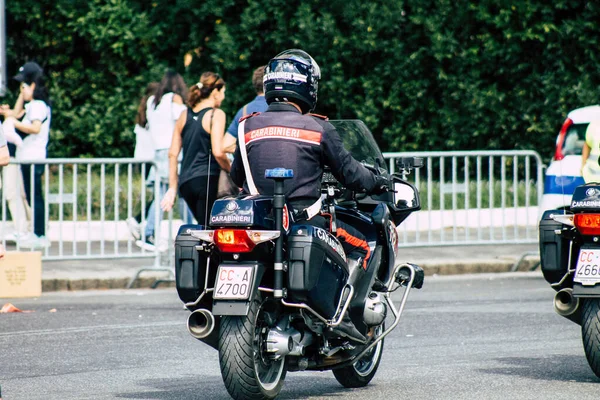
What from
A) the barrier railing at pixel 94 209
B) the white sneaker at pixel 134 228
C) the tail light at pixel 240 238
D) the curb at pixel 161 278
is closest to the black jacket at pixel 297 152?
the tail light at pixel 240 238

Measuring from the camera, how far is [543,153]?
19750 mm

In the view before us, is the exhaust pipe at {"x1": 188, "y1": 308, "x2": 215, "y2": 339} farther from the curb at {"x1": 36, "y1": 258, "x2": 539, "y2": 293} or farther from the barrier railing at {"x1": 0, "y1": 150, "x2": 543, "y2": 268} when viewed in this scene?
the barrier railing at {"x1": 0, "y1": 150, "x2": 543, "y2": 268}

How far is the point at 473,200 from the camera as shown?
49.0 ft

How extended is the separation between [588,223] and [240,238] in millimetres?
2099

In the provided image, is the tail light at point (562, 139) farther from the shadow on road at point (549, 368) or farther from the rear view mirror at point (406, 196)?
the rear view mirror at point (406, 196)

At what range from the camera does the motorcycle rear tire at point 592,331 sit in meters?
7.04

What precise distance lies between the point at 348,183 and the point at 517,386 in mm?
1499

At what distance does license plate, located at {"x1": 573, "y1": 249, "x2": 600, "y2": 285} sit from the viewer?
7.11 metres

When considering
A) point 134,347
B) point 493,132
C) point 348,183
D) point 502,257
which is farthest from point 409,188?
point 493,132

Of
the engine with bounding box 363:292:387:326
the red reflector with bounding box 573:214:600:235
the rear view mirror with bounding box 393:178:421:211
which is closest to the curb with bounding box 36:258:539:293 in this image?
the rear view mirror with bounding box 393:178:421:211

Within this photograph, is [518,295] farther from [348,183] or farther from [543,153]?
[543,153]

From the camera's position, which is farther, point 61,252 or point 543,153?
point 543,153

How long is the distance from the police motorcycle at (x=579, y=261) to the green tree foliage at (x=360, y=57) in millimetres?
11752

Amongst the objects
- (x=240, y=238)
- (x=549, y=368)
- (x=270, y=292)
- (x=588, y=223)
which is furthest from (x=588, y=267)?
(x=240, y=238)
